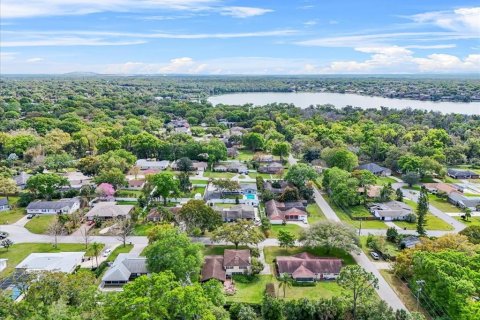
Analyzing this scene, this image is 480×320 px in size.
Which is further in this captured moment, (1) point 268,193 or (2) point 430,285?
(1) point 268,193

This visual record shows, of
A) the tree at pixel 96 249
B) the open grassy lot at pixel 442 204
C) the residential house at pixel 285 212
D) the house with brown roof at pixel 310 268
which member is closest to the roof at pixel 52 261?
the tree at pixel 96 249

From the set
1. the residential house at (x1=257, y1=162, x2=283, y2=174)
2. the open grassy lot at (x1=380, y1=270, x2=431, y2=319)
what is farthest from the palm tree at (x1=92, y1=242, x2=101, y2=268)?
the residential house at (x1=257, y1=162, x2=283, y2=174)

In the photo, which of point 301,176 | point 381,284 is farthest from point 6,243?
point 301,176

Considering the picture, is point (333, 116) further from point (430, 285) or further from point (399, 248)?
point (430, 285)

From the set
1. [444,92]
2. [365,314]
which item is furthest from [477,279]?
[444,92]

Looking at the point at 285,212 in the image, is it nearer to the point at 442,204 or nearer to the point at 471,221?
the point at 471,221
